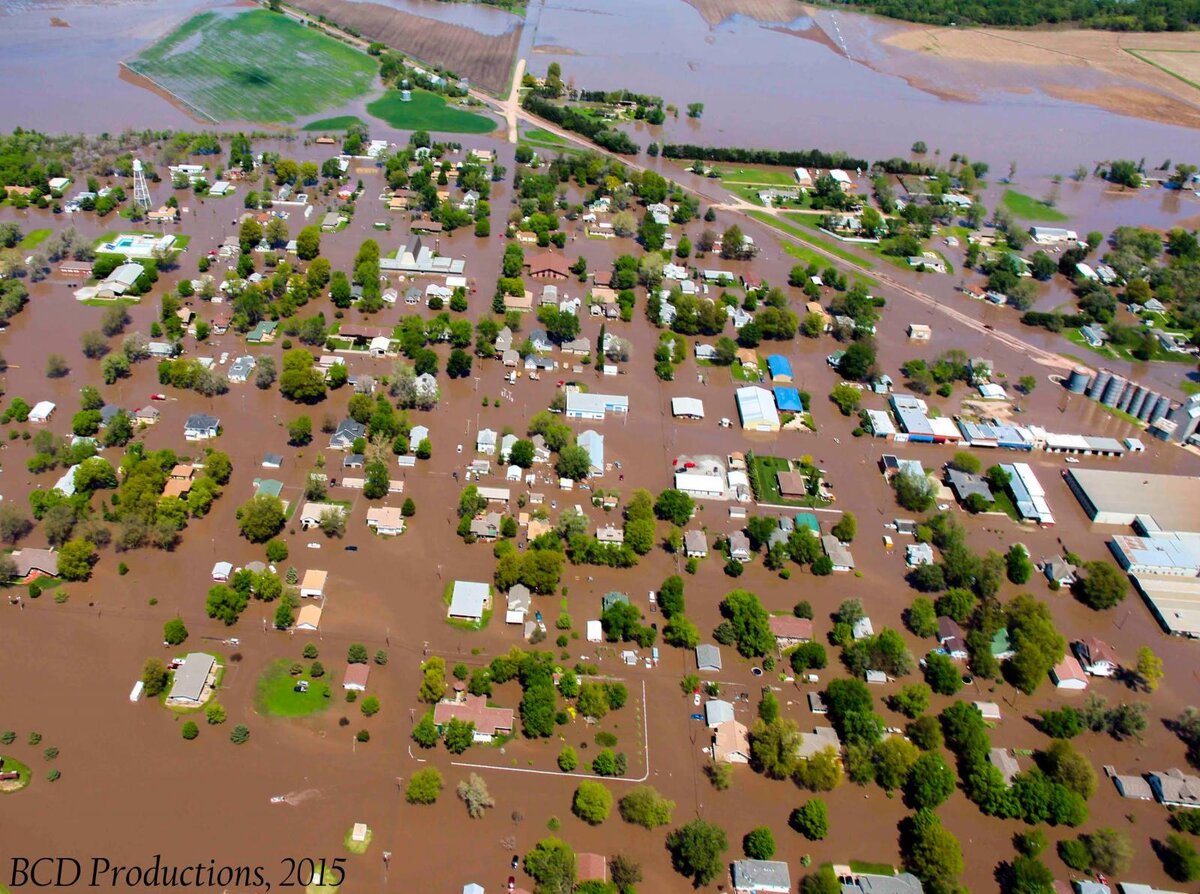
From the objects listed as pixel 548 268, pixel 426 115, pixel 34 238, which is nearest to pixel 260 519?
pixel 548 268

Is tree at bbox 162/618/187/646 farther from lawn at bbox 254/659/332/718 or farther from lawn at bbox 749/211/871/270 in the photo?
lawn at bbox 749/211/871/270

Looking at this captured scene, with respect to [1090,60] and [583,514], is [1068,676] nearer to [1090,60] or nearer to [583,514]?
[583,514]

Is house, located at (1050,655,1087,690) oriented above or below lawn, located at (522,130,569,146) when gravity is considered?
below

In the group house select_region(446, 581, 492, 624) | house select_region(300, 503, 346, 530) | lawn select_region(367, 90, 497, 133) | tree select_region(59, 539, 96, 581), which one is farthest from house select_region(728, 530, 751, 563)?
lawn select_region(367, 90, 497, 133)

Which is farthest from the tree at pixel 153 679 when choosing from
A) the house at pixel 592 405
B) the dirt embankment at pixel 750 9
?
the dirt embankment at pixel 750 9

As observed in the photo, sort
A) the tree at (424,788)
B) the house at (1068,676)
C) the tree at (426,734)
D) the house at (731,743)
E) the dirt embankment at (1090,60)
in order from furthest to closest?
the dirt embankment at (1090,60), the house at (1068,676), the house at (731,743), the tree at (426,734), the tree at (424,788)

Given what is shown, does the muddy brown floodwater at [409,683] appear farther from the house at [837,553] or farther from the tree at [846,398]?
the house at [837,553]
